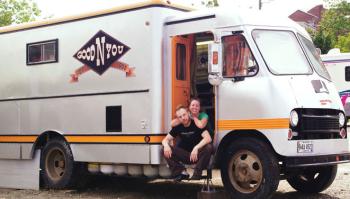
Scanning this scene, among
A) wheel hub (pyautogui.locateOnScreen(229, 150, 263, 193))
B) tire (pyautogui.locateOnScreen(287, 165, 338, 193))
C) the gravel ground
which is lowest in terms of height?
the gravel ground

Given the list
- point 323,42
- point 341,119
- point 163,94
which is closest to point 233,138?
point 163,94

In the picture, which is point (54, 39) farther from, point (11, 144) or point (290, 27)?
point (290, 27)

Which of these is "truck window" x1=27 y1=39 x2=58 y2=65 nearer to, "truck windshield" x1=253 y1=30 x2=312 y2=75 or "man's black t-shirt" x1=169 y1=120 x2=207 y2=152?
"man's black t-shirt" x1=169 y1=120 x2=207 y2=152

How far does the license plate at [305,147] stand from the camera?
7.98m

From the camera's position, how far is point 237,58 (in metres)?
8.57

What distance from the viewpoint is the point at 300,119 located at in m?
8.02

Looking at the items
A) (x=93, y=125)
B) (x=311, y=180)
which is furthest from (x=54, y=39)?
(x=311, y=180)

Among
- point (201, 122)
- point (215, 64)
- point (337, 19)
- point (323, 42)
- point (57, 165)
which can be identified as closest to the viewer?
point (215, 64)

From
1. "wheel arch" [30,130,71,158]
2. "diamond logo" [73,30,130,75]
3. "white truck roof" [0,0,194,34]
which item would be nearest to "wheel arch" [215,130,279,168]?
"diamond logo" [73,30,130,75]

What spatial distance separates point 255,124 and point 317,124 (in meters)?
0.85

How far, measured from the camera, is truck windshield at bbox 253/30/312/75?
331 inches

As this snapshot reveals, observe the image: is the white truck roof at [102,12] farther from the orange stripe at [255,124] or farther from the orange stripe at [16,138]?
→ the orange stripe at [255,124]

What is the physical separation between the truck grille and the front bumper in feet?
0.88

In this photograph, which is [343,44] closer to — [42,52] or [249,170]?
[42,52]
